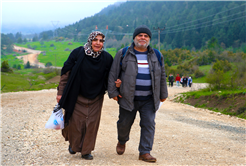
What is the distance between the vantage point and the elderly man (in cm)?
415

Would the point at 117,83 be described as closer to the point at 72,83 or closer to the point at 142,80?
the point at 142,80

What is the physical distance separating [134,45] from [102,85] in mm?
924

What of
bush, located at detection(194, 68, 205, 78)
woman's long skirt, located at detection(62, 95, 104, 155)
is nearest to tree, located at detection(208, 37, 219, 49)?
bush, located at detection(194, 68, 205, 78)

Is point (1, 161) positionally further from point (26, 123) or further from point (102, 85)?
point (26, 123)

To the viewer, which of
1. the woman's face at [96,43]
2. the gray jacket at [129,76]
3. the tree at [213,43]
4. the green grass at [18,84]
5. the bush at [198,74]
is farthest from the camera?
the tree at [213,43]

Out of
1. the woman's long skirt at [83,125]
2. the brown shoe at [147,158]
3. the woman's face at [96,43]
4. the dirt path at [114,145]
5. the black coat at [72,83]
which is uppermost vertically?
the woman's face at [96,43]

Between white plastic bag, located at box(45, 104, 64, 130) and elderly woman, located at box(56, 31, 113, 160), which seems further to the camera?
white plastic bag, located at box(45, 104, 64, 130)

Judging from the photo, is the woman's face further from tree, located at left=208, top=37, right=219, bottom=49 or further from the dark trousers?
tree, located at left=208, top=37, right=219, bottom=49

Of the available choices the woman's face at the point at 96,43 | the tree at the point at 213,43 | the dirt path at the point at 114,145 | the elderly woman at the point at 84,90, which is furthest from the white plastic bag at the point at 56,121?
the tree at the point at 213,43

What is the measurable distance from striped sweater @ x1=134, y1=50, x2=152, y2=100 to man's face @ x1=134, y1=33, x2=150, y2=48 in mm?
180

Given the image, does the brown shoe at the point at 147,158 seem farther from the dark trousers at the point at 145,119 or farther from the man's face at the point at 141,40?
the man's face at the point at 141,40

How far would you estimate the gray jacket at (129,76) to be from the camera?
13.5ft

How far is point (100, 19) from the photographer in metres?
180

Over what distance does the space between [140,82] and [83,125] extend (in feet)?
4.18
